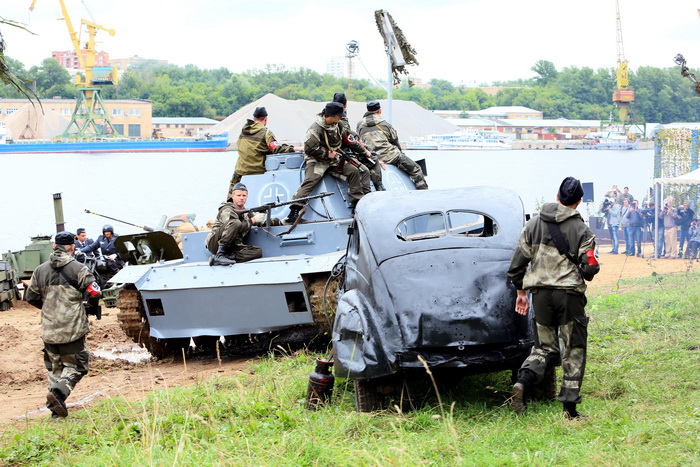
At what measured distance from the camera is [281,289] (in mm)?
10523

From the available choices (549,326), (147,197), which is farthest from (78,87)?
(549,326)

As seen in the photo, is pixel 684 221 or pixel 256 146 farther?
pixel 684 221

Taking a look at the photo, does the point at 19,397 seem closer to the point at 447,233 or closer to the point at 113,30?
the point at 447,233

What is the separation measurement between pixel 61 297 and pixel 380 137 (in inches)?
206

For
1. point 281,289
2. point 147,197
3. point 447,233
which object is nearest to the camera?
point 447,233

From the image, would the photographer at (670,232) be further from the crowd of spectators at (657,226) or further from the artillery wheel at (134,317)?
the artillery wheel at (134,317)

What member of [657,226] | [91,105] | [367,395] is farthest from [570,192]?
[91,105]

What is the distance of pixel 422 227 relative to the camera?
1009 centimetres

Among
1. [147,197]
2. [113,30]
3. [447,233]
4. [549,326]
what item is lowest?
[147,197]

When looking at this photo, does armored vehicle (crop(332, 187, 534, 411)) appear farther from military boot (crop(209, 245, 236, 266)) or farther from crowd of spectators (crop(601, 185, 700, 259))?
crowd of spectators (crop(601, 185, 700, 259))

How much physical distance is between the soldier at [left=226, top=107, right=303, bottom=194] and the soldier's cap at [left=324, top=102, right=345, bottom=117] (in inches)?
61.9

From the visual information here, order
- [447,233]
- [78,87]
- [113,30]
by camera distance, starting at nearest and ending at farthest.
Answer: [447,233] → [78,87] → [113,30]

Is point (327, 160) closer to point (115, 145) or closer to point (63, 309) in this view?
point (63, 309)

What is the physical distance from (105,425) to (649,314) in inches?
241
